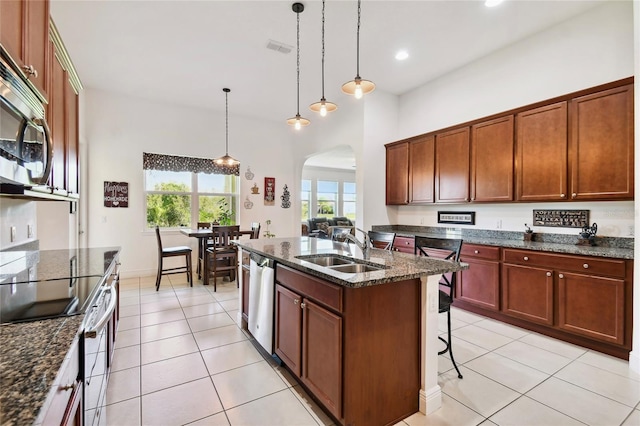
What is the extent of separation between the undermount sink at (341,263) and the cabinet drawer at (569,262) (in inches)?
77.9

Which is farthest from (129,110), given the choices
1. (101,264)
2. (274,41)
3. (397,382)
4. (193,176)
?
(397,382)

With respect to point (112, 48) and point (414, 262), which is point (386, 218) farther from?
point (112, 48)

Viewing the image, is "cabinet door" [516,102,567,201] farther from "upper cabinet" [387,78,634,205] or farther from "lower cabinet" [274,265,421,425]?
"lower cabinet" [274,265,421,425]

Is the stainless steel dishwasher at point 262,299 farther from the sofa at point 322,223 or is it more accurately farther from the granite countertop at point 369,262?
the sofa at point 322,223

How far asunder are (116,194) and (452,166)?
5314mm

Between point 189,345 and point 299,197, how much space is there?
452 centimetres

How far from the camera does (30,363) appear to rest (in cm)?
74

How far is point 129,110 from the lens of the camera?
5.08 meters

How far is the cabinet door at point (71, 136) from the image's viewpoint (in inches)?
82.9

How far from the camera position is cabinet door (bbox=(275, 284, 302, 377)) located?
198 centimetres

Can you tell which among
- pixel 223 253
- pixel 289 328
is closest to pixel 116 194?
pixel 223 253

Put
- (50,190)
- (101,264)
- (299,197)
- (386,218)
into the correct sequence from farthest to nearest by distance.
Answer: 1. (299,197)
2. (386,218)
3. (101,264)
4. (50,190)

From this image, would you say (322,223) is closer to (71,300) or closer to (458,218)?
(458,218)

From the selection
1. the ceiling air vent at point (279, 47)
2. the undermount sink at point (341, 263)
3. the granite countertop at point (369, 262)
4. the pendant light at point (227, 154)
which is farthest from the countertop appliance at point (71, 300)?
the pendant light at point (227, 154)
